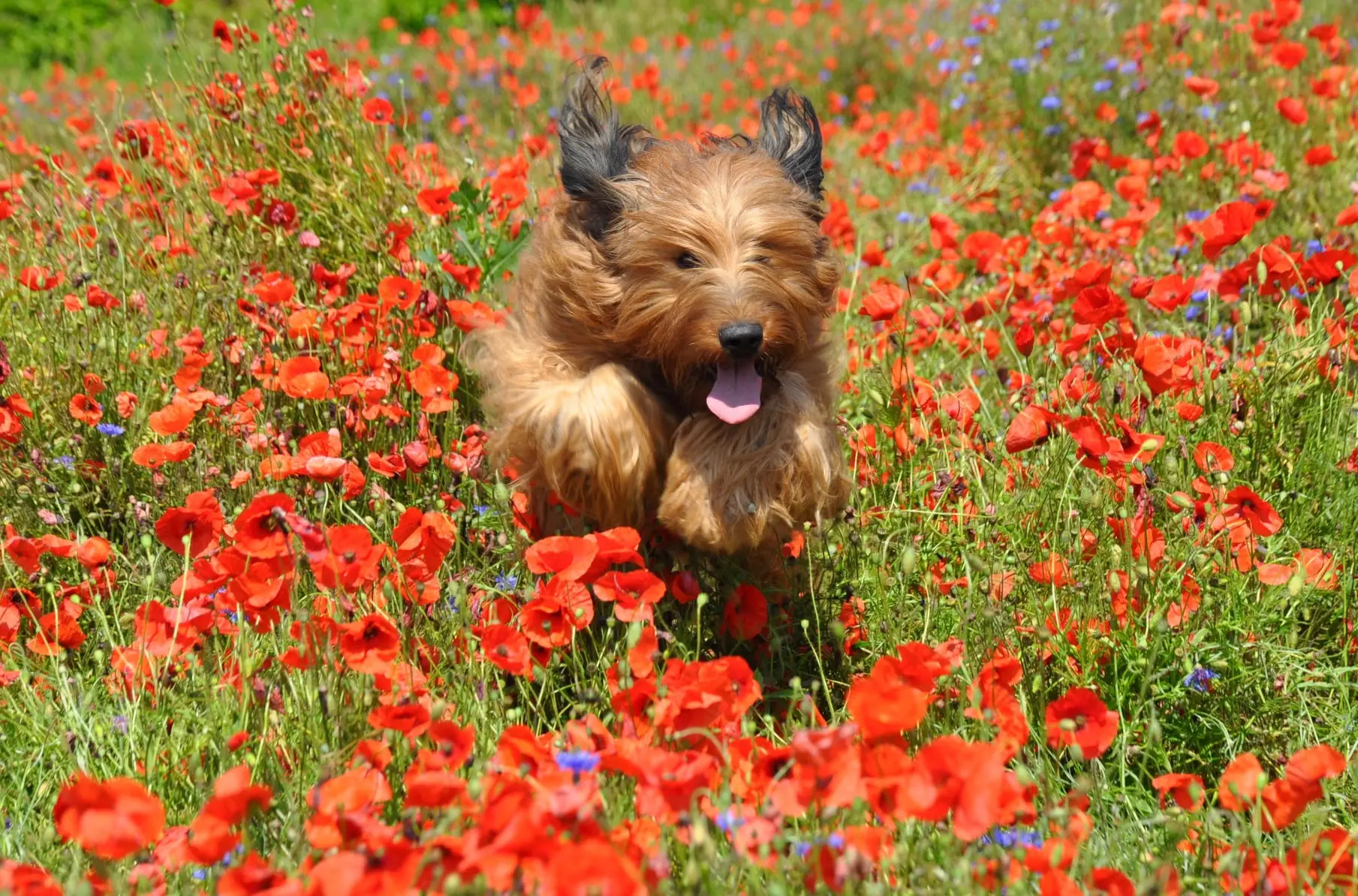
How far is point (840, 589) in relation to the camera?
11.8 ft

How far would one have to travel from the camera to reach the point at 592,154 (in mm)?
3428

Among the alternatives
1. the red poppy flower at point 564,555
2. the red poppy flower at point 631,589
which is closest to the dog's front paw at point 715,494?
the red poppy flower at point 631,589

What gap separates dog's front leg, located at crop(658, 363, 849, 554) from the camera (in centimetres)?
312

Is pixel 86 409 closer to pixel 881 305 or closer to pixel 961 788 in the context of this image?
pixel 881 305

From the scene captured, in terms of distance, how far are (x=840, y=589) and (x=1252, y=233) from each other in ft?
10.5

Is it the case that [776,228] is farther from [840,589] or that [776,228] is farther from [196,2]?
[196,2]

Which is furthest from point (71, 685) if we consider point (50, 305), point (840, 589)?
point (840, 589)

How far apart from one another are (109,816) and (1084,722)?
1712 mm

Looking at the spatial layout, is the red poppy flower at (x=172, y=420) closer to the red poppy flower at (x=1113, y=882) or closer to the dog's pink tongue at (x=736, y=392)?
the dog's pink tongue at (x=736, y=392)

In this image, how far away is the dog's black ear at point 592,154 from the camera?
3379 millimetres

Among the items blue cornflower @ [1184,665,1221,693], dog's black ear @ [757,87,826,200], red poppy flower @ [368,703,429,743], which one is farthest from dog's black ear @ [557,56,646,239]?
blue cornflower @ [1184,665,1221,693]

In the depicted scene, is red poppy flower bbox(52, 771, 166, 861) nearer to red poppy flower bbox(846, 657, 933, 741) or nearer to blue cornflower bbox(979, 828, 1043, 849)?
red poppy flower bbox(846, 657, 933, 741)

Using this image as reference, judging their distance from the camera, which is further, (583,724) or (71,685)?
(71,685)

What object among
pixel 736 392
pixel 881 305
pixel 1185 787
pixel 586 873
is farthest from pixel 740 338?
pixel 586 873
